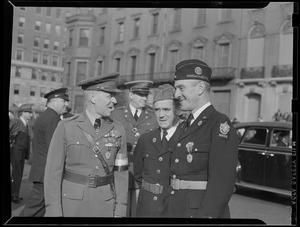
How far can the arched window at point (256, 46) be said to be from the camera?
8.11ft

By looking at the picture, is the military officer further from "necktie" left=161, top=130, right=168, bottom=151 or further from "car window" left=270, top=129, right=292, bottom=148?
"car window" left=270, top=129, right=292, bottom=148

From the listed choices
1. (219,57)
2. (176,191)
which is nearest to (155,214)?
(176,191)

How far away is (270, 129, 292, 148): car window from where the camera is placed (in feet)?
18.6

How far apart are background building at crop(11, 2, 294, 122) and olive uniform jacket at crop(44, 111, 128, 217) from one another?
0.82 feet

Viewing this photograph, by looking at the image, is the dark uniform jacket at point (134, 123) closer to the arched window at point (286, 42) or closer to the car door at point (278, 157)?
the arched window at point (286, 42)

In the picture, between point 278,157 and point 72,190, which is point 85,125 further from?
point 278,157

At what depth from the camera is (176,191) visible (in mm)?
2367

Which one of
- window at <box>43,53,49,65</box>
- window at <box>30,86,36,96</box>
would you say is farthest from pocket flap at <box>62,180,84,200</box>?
window at <box>43,53,49,65</box>

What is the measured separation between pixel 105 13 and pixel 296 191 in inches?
62.1

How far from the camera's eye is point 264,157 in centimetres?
586

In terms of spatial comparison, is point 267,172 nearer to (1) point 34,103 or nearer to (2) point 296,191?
(2) point 296,191

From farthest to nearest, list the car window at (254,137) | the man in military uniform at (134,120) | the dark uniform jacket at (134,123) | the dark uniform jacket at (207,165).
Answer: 1. the car window at (254,137)
2. the dark uniform jacket at (134,123)
3. the man in military uniform at (134,120)
4. the dark uniform jacket at (207,165)

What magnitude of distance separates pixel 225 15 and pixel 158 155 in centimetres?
102

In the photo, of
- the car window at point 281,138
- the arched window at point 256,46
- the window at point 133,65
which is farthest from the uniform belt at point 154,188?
the car window at point 281,138
